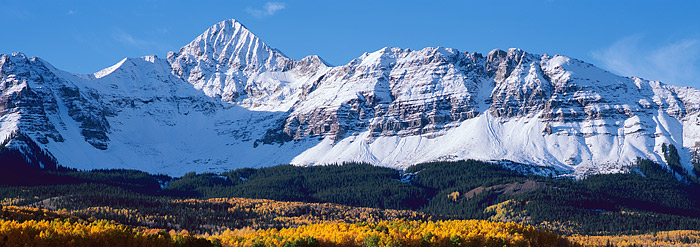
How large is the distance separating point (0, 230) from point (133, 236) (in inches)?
690

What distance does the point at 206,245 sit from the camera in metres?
110

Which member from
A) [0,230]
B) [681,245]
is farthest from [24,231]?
[681,245]

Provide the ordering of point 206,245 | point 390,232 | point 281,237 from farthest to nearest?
point 390,232, point 281,237, point 206,245

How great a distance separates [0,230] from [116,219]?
10122cm

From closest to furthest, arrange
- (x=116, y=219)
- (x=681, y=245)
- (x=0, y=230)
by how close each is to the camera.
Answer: (x=0, y=230), (x=681, y=245), (x=116, y=219)

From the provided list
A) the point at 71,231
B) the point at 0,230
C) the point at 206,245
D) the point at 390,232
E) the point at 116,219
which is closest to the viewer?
the point at 0,230

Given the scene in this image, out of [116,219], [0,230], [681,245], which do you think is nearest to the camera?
[0,230]

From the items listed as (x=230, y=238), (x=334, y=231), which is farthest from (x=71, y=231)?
(x=334, y=231)

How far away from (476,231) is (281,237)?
35.7 metres

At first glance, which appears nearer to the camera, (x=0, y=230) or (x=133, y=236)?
Result: (x=0, y=230)

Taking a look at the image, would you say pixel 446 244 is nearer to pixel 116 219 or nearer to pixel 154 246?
pixel 154 246

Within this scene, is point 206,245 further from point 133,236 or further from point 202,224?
point 202,224

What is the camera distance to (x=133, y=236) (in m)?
103

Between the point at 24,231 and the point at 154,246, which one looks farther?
the point at 154,246
